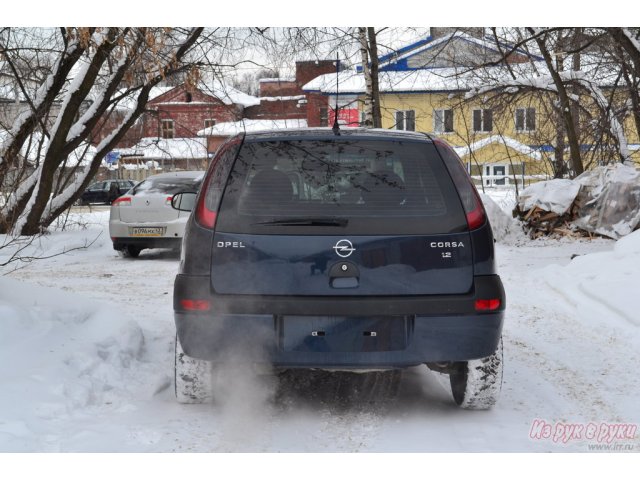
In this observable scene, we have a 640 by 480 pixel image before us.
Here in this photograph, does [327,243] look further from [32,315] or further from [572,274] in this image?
[572,274]

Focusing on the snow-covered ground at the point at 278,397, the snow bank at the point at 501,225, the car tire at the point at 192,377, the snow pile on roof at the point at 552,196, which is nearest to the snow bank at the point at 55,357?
the snow-covered ground at the point at 278,397

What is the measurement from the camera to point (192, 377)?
4.59m

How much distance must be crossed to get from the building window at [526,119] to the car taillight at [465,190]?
19.3 m

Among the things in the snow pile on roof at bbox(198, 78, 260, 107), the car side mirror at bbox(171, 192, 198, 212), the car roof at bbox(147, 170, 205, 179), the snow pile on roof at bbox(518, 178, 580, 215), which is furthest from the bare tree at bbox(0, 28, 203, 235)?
the snow pile on roof at bbox(518, 178, 580, 215)

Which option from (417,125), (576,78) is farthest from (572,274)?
(417,125)

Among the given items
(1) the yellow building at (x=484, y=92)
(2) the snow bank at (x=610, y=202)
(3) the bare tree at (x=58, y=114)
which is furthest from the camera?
(1) the yellow building at (x=484, y=92)

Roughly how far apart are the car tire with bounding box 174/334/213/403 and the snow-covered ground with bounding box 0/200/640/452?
116mm

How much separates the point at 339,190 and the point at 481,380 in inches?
54.6

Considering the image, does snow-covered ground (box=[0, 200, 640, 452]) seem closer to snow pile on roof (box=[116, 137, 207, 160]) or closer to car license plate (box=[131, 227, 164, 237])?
car license plate (box=[131, 227, 164, 237])

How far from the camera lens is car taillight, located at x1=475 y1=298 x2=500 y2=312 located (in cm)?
418

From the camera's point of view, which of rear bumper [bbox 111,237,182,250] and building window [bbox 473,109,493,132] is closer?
rear bumper [bbox 111,237,182,250]

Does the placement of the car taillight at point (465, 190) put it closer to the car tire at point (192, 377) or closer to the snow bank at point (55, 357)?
the car tire at point (192, 377)

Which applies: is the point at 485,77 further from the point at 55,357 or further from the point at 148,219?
the point at 55,357

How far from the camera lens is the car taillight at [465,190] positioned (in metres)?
4.25
